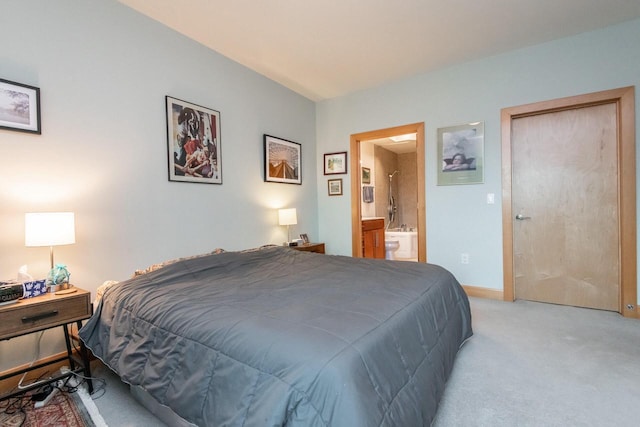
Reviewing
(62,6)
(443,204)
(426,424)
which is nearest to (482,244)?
(443,204)

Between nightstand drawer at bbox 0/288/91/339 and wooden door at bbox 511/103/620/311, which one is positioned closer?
nightstand drawer at bbox 0/288/91/339

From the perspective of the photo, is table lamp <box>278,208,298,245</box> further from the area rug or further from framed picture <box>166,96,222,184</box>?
the area rug

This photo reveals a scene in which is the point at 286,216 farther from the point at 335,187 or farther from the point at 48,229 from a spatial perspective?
the point at 48,229

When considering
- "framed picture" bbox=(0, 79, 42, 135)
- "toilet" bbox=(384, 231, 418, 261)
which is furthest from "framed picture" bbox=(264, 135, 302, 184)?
"toilet" bbox=(384, 231, 418, 261)

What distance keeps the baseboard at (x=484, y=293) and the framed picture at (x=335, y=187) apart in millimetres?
2012

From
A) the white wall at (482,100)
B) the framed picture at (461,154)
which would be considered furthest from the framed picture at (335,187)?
the framed picture at (461,154)

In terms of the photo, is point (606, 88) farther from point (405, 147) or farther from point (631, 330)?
point (405, 147)

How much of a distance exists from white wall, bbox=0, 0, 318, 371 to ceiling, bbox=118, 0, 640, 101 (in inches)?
12.2

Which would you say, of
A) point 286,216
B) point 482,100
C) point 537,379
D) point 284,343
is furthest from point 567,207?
point 284,343

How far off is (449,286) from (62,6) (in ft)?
10.6

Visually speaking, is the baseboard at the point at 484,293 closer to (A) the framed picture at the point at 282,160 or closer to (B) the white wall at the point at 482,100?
(B) the white wall at the point at 482,100

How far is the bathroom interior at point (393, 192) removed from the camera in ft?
18.7

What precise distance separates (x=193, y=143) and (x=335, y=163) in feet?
6.84

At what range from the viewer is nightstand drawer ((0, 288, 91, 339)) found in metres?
1.53
